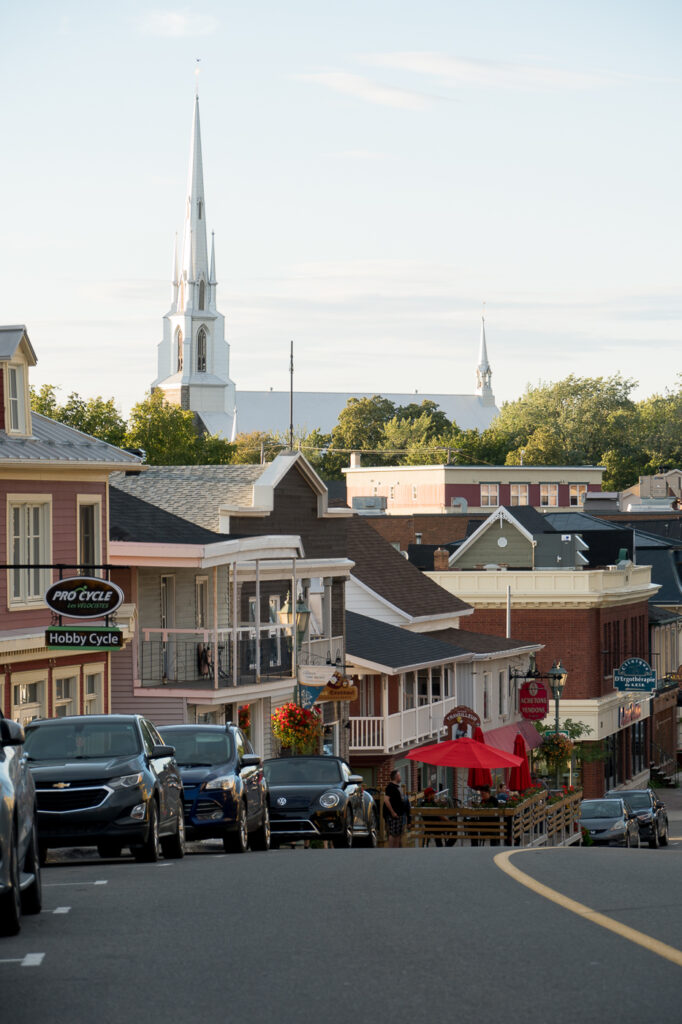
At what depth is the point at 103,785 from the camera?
18.2m

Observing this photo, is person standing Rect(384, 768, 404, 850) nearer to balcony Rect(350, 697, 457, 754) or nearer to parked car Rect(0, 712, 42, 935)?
balcony Rect(350, 697, 457, 754)

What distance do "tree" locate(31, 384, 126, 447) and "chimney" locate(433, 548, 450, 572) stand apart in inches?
1095

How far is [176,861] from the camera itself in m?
19.3

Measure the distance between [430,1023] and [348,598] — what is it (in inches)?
1858

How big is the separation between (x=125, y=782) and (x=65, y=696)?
51.4 ft

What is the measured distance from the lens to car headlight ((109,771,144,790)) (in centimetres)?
1827

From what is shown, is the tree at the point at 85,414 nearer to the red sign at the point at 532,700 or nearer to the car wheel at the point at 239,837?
the red sign at the point at 532,700

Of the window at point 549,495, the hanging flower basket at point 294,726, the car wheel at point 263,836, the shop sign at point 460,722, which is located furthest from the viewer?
the window at point 549,495

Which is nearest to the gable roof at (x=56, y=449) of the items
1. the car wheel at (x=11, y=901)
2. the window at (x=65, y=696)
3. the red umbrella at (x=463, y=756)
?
the window at (x=65, y=696)

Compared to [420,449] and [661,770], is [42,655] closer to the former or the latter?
[661,770]

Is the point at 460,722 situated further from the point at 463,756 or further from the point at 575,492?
the point at 575,492

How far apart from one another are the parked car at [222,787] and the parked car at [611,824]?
19.7 meters

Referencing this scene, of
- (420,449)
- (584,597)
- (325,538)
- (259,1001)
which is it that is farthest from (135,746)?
(420,449)

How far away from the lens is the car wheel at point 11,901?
→ 10836 millimetres
